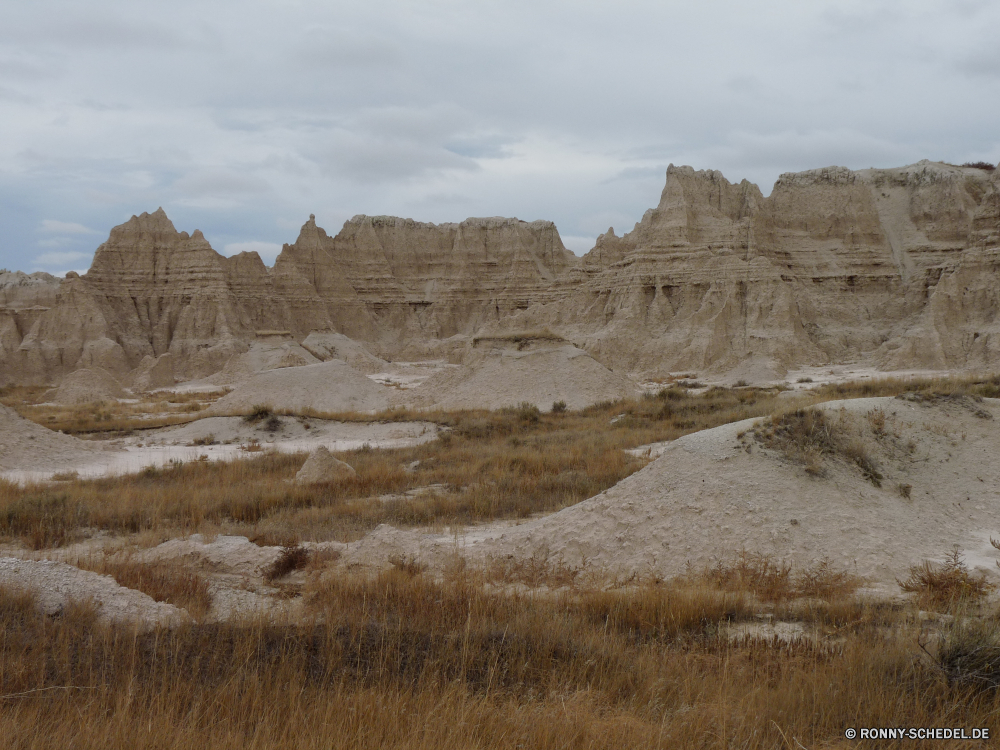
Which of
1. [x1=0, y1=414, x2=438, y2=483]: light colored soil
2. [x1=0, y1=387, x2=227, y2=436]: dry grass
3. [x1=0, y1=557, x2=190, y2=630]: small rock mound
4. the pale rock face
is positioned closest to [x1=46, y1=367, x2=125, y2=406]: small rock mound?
[x1=0, y1=387, x2=227, y2=436]: dry grass

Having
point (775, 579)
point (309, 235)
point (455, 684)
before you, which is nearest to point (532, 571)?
point (775, 579)

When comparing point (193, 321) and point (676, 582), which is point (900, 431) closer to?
point (676, 582)

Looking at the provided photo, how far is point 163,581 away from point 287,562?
130 centimetres

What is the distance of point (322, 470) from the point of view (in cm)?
1219

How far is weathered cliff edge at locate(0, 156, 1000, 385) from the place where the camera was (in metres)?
45.5

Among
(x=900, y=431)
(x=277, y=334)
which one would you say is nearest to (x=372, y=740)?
(x=900, y=431)

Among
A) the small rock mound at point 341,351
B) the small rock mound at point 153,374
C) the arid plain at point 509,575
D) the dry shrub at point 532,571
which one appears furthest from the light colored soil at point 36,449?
the small rock mound at point 341,351

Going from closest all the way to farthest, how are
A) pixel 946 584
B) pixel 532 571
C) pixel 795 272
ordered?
pixel 946 584 → pixel 532 571 → pixel 795 272

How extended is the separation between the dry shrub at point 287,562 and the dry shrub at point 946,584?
5.66 metres

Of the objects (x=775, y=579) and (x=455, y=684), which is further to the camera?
(x=775, y=579)

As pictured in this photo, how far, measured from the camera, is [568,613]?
4957 mm

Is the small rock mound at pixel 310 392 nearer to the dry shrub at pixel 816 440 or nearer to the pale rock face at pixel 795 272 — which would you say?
the dry shrub at pixel 816 440

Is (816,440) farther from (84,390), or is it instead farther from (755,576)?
(84,390)

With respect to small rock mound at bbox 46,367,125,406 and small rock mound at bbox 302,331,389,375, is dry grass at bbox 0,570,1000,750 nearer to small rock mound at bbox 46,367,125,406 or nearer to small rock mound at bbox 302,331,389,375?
small rock mound at bbox 46,367,125,406
